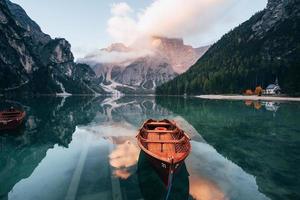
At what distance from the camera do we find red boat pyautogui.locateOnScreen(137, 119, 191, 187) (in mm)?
16312

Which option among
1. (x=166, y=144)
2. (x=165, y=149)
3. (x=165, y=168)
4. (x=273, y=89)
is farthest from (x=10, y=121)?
(x=273, y=89)

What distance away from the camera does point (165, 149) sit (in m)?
20.8

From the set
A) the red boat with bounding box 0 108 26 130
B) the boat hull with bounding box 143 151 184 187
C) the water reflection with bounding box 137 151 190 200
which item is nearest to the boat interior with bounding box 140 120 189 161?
A: the boat hull with bounding box 143 151 184 187

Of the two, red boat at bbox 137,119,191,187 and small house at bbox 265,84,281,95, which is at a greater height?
small house at bbox 265,84,281,95

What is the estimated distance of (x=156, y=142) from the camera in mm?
21750

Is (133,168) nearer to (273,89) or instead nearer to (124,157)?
(124,157)

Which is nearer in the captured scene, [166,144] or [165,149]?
[165,149]

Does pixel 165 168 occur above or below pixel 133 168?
above

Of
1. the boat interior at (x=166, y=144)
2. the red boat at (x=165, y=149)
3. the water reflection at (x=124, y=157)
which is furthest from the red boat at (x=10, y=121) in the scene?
the boat interior at (x=166, y=144)

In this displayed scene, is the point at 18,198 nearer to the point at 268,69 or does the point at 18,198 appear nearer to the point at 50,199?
the point at 50,199

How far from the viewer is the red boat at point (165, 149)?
16.3 m

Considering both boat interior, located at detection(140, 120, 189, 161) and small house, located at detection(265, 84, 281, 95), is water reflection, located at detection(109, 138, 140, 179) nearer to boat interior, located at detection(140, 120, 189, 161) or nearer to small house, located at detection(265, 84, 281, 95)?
boat interior, located at detection(140, 120, 189, 161)

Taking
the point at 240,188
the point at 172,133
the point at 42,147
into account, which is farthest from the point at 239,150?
the point at 42,147

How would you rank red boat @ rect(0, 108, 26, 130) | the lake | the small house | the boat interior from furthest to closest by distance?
the small house, red boat @ rect(0, 108, 26, 130), the boat interior, the lake
